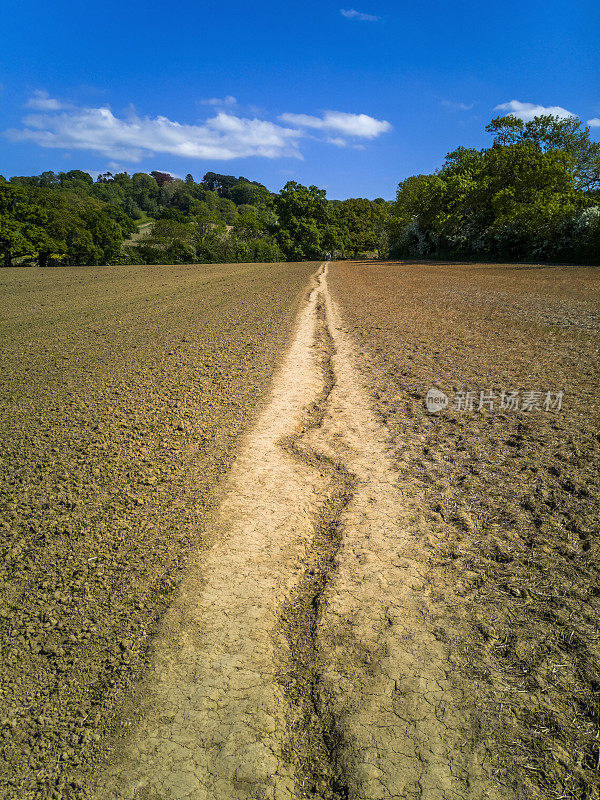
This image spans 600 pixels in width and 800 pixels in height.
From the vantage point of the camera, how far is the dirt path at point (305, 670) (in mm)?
2170

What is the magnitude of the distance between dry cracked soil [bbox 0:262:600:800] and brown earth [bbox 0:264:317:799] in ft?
0.06

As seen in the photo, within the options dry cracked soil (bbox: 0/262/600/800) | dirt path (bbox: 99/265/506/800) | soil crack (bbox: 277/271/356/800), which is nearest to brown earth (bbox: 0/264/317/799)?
dry cracked soil (bbox: 0/262/600/800)

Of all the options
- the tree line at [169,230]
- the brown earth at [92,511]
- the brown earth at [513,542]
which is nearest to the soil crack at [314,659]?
the brown earth at [513,542]

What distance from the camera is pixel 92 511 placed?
14.0ft

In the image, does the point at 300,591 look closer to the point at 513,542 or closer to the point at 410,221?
the point at 513,542

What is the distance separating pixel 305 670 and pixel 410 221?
216 feet

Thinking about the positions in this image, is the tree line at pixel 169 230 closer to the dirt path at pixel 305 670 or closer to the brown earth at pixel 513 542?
the brown earth at pixel 513 542

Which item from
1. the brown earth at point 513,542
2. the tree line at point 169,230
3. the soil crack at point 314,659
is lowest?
the soil crack at point 314,659

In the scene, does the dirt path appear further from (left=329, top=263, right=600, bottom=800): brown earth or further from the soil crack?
(left=329, top=263, right=600, bottom=800): brown earth

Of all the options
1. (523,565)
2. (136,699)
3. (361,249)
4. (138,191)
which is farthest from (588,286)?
(138,191)

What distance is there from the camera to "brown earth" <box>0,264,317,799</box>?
96.8 inches

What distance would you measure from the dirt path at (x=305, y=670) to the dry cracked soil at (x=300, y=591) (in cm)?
1

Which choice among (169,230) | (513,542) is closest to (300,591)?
(513,542)

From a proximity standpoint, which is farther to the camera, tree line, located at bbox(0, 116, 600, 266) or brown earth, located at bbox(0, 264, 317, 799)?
tree line, located at bbox(0, 116, 600, 266)
